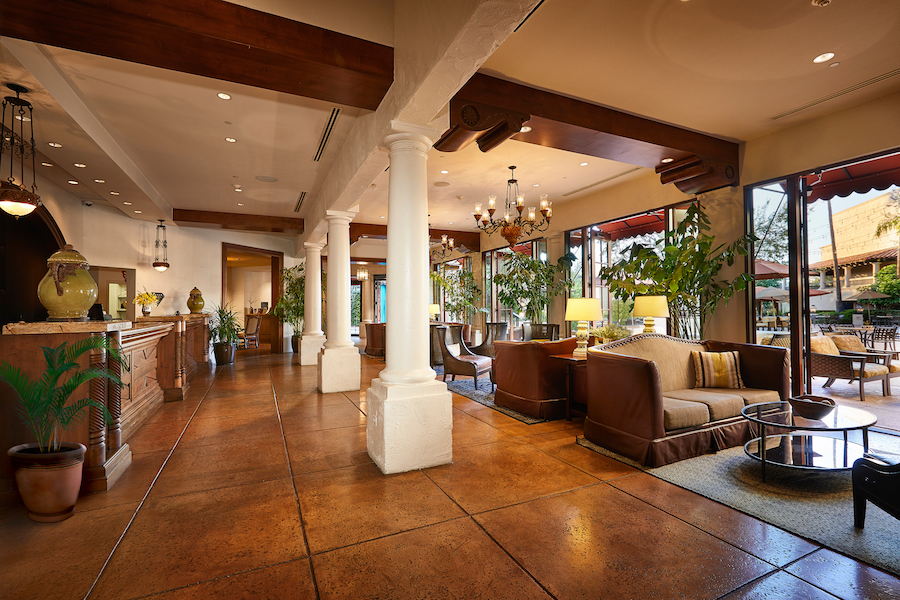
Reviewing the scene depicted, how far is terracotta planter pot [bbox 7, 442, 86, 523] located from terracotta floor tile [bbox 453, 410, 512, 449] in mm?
2474

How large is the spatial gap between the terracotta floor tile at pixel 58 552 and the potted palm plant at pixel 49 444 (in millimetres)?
114

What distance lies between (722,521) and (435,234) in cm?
894

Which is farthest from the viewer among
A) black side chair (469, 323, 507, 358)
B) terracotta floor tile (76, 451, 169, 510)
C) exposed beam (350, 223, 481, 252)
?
exposed beam (350, 223, 481, 252)

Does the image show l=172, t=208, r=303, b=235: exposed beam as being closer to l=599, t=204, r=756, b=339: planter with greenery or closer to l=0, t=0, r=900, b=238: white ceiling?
l=0, t=0, r=900, b=238: white ceiling

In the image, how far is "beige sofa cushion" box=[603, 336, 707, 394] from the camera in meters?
3.84

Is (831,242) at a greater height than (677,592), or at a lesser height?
greater

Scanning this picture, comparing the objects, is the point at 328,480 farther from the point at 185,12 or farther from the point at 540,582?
the point at 185,12

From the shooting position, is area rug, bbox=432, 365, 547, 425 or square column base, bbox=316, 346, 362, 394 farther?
square column base, bbox=316, 346, 362, 394

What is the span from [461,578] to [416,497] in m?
0.82

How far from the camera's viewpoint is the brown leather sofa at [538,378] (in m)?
4.43

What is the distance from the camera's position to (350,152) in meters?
4.54

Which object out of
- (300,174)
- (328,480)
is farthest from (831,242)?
(300,174)

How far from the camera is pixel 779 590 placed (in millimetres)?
1716

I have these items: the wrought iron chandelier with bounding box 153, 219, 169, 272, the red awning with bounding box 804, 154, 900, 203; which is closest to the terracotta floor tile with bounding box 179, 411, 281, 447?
the wrought iron chandelier with bounding box 153, 219, 169, 272
